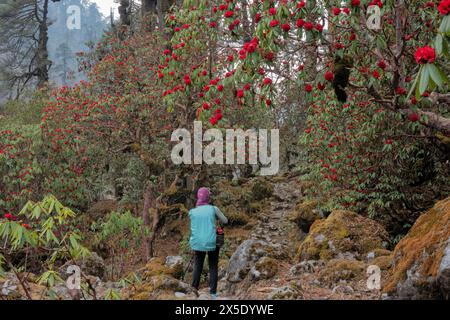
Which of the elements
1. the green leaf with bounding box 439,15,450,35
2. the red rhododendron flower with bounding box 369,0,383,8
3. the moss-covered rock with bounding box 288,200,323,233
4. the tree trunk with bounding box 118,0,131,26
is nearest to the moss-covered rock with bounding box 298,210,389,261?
the moss-covered rock with bounding box 288,200,323,233

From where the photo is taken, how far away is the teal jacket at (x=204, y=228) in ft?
20.2

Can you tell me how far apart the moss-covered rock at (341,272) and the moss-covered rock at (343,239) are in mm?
988

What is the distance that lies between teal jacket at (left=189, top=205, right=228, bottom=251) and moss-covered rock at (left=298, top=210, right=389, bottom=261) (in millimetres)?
2797

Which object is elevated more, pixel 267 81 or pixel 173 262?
pixel 267 81

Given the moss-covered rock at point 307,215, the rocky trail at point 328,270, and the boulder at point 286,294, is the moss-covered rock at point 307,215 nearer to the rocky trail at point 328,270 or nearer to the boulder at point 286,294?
the rocky trail at point 328,270

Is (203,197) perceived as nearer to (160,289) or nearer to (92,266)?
(160,289)

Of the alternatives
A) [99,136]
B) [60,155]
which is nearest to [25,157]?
[60,155]

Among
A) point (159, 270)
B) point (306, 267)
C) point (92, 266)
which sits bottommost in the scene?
point (92, 266)

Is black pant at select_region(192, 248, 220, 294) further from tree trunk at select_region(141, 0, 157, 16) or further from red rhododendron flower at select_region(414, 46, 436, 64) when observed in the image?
tree trunk at select_region(141, 0, 157, 16)

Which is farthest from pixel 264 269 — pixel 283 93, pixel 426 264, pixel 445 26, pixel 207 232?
pixel 445 26

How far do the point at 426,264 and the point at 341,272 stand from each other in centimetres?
233

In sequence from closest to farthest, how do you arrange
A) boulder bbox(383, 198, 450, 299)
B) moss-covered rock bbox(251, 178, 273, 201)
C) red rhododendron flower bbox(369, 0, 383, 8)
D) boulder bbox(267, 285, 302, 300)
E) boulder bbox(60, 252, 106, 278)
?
boulder bbox(383, 198, 450, 299) → red rhododendron flower bbox(369, 0, 383, 8) → boulder bbox(267, 285, 302, 300) → boulder bbox(60, 252, 106, 278) → moss-covered rock bbox(251, 178, 273, 201)

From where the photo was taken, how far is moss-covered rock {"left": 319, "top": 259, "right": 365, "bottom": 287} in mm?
6477

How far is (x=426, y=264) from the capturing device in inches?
173
